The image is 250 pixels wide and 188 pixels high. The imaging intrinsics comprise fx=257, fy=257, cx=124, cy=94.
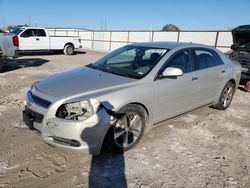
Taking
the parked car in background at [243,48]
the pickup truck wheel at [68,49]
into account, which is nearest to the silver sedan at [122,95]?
the parked car in background at [243,48]

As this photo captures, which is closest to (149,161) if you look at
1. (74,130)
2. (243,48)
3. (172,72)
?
(74,130)

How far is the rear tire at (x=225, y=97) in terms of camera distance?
5938 mm

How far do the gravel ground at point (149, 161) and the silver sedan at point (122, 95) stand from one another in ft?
1.02

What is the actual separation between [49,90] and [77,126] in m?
0.77

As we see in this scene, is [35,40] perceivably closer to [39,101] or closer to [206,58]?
[206,58]

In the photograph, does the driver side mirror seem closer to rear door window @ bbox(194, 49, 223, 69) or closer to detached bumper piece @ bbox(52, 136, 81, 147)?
rear door window @ bbox(194, 49, 223, 69)

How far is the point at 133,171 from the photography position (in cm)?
342

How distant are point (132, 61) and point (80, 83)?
1254mm

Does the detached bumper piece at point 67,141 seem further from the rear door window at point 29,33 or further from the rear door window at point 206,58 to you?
the rear door window at point 29,33

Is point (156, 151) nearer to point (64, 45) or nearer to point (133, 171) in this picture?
point (133, 171)

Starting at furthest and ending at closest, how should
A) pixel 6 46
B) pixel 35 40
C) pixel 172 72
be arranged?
pixel 35 40 < pixel 6 46 < pixel 172 72

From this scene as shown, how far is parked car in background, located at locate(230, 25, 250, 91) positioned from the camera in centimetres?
865

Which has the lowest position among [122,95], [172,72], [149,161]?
[149,161]

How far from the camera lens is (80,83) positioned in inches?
151
